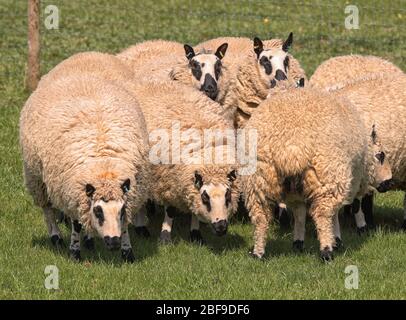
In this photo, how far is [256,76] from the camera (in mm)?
12086

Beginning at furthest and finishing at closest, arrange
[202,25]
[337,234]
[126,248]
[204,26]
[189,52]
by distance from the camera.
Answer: [202,25] < [204,26] < [189,52] < [337,234] < [126,248]

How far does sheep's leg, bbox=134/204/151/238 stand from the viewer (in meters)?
11.0

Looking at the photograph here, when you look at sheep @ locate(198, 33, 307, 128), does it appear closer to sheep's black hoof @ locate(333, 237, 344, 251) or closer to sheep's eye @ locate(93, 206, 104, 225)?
sheep's black hoof @ locate(333, 237, 344, 251)

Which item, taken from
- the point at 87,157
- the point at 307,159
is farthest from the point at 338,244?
the point at 87,157

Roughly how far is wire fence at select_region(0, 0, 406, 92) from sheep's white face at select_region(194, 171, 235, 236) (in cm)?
880

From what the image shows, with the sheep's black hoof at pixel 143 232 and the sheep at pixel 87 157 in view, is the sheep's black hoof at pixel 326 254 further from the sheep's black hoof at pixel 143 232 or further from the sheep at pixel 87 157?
the sheep's black hoof at pixel 143 232

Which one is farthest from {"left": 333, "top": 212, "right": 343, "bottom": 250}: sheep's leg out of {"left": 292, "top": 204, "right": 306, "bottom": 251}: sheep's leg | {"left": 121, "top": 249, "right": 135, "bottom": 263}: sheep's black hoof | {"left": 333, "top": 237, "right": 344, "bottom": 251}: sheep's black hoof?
{"left": 121, "top": 249, "right": 135, "bottom": 263}: sheep's black hoof

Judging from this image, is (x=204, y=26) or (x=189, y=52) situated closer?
(x=189, y=52)

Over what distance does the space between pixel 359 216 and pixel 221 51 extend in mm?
2854

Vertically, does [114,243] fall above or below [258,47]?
below

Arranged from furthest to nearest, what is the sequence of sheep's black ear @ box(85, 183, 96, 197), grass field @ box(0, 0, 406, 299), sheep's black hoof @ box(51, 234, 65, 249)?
sheep's black hoof @ box(51, 234, 65, 249)
sheep's black ear @ box(85, 183, 96, 197)
grass field @ box(0, 0, 406, 299)

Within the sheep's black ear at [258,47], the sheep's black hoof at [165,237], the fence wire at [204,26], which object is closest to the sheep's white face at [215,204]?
the sheep's black hoof at [165,237]

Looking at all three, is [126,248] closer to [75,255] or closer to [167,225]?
[75,255]

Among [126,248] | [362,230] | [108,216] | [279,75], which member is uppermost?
[279,75]
